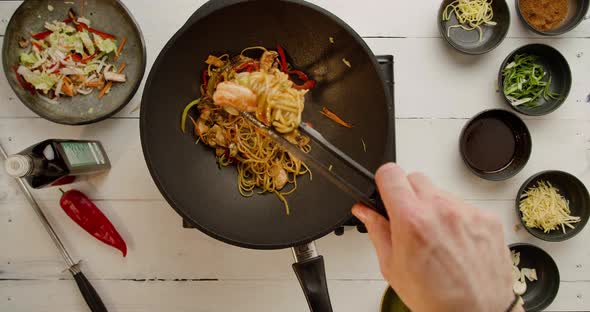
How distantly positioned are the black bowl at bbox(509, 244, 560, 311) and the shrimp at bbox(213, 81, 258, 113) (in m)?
1.24

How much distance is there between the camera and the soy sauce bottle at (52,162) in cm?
139

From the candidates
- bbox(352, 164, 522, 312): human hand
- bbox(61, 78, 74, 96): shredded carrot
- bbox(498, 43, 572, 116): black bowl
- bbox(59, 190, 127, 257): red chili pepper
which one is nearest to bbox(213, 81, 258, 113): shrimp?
bbox(352, 164, 522, 312): human hand

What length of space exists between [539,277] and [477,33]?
1.05 m

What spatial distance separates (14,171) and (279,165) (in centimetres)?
84

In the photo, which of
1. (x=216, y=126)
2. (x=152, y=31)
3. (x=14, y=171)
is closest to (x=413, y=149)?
(x=216, y=126)

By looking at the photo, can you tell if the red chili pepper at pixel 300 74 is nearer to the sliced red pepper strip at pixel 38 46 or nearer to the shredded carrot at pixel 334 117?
the shredded carrot at pixel 334 117

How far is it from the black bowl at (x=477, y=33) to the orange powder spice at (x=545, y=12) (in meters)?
0.10

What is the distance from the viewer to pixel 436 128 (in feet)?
6.09

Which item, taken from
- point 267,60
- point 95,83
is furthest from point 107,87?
point 267,60

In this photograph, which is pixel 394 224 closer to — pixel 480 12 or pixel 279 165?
pixel 279 165

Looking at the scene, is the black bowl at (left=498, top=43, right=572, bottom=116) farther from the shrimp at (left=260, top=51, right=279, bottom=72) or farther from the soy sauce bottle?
the soy sauce bottle

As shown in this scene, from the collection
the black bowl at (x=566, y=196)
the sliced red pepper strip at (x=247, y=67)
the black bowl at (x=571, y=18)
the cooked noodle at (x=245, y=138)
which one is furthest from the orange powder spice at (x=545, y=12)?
the sliced red pepper strip at (x=247, y=67)

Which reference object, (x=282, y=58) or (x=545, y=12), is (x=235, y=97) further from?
(x=545, y=12)

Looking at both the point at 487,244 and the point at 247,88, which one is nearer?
the point at 487,244
